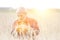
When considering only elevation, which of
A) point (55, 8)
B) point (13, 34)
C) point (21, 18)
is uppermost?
point (55, 8)

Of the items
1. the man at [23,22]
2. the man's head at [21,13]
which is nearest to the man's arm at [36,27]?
the man at [23,22]

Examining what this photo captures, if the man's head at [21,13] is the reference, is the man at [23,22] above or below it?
below

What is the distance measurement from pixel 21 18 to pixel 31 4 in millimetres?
191

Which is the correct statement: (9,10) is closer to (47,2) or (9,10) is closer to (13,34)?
(13,34)

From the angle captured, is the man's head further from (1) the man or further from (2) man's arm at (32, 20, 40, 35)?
(2) man's arm at (32, 20, 40, 35)

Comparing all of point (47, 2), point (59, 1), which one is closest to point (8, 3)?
point (47, 2)

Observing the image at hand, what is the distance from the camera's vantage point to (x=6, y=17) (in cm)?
120

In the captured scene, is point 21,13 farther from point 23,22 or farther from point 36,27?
point 36,27

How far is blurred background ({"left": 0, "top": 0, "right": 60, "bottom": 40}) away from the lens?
118 cm

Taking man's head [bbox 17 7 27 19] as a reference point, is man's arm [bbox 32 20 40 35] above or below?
below

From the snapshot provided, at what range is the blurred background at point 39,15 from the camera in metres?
1.18

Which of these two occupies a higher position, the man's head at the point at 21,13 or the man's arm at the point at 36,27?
the man's head at the point at 21,13

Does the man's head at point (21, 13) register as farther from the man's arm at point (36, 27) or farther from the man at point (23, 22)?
the man's arm at point (36, 27)

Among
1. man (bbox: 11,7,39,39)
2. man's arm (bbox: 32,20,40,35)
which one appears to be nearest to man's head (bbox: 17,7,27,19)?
A: man (bbox: 11,7,39,39)
